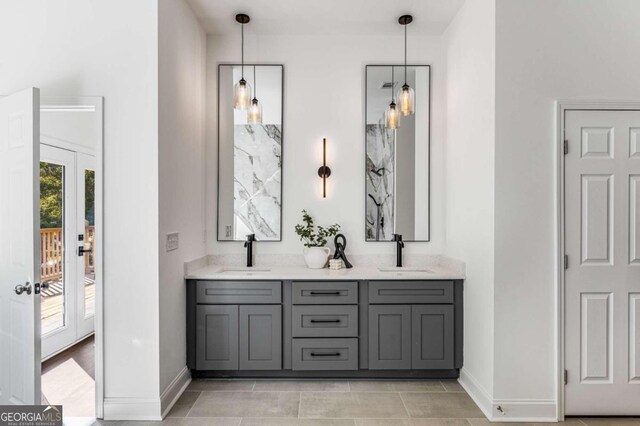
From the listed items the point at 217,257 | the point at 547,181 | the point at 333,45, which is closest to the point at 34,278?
the point at 217,257

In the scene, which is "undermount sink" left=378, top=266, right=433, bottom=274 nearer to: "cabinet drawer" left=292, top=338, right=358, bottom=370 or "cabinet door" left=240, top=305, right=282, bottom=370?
"cabinet drawer" left=292, top=338, right=358, bottom=370

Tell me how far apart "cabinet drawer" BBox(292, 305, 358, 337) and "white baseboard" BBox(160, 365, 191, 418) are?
92 centimetres

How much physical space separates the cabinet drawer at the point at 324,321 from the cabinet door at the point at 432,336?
0.49 meters

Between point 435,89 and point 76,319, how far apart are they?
4341mm

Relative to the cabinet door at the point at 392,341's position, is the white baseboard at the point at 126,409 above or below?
below

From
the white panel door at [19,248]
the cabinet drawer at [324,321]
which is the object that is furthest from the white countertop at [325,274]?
the white panel door at [19,248]

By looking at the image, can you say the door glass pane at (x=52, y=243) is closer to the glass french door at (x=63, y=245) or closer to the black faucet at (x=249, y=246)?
the glass french door at (x=63, y=245)

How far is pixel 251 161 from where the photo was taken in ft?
11.7

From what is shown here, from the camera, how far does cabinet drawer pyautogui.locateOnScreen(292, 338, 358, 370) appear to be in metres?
3.05

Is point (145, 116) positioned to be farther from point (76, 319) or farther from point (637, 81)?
point (637, 81)

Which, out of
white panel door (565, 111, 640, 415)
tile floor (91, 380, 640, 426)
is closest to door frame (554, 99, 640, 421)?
white panel door (565, 111, 640, 415)

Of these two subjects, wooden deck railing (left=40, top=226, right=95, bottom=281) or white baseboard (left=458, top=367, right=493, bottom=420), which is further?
wooden deck railing (left=40, top=226, right=95, bottom=281)

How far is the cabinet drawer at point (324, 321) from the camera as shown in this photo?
306 centimetres

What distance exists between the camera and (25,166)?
7.26 feet
